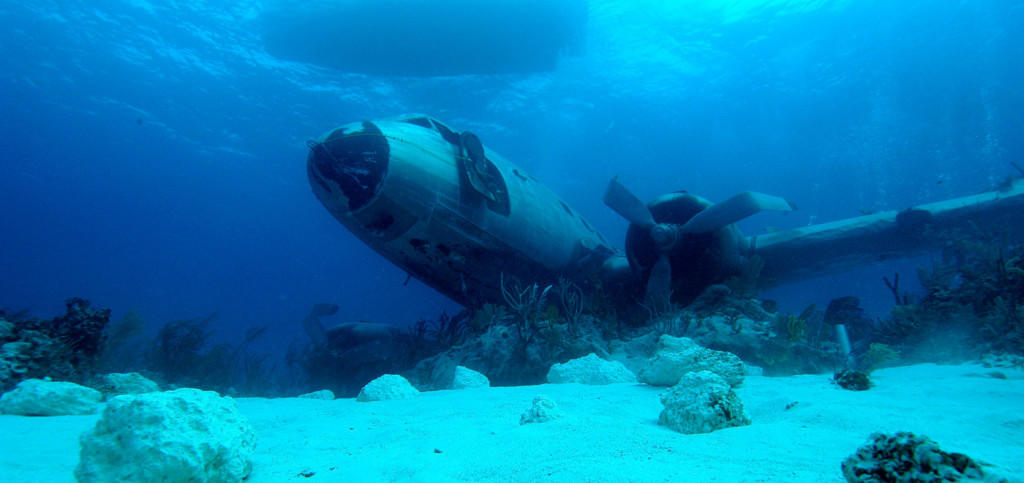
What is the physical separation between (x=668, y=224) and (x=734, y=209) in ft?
3.95

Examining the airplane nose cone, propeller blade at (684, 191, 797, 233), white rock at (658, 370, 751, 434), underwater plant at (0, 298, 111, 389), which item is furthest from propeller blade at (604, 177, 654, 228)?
underwater plant at (0, 298, 111, 389)

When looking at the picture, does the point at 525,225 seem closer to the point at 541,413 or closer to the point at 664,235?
the point at 664,235

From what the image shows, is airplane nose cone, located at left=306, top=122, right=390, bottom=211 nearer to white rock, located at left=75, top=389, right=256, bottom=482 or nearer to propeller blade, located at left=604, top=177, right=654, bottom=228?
propeller blade, located at left=604, top=177, right=654, bottom=228

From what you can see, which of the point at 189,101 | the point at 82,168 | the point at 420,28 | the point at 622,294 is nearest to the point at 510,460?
the point at 622,294

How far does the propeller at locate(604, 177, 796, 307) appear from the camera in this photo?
7.42 m

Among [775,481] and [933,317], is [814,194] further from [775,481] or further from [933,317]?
[775,481]

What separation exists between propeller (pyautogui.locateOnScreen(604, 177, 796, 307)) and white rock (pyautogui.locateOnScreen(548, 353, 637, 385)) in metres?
3.35

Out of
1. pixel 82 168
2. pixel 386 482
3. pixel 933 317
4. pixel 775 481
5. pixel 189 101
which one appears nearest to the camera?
pixel 775 481

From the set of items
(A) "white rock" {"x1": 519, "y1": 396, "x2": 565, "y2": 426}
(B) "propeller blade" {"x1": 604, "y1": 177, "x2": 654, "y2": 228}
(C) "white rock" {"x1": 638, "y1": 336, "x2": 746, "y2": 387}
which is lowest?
(A) "white rock" {"x1": 519, "y1": 396, "x2": 565, "y2": 426}

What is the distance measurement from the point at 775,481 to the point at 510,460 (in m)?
1.08

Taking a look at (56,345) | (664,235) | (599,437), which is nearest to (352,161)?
(56,345)

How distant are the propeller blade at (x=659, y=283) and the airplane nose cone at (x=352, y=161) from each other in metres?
5.32

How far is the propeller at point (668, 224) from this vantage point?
7.42 meters

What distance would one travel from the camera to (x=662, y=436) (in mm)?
2242
